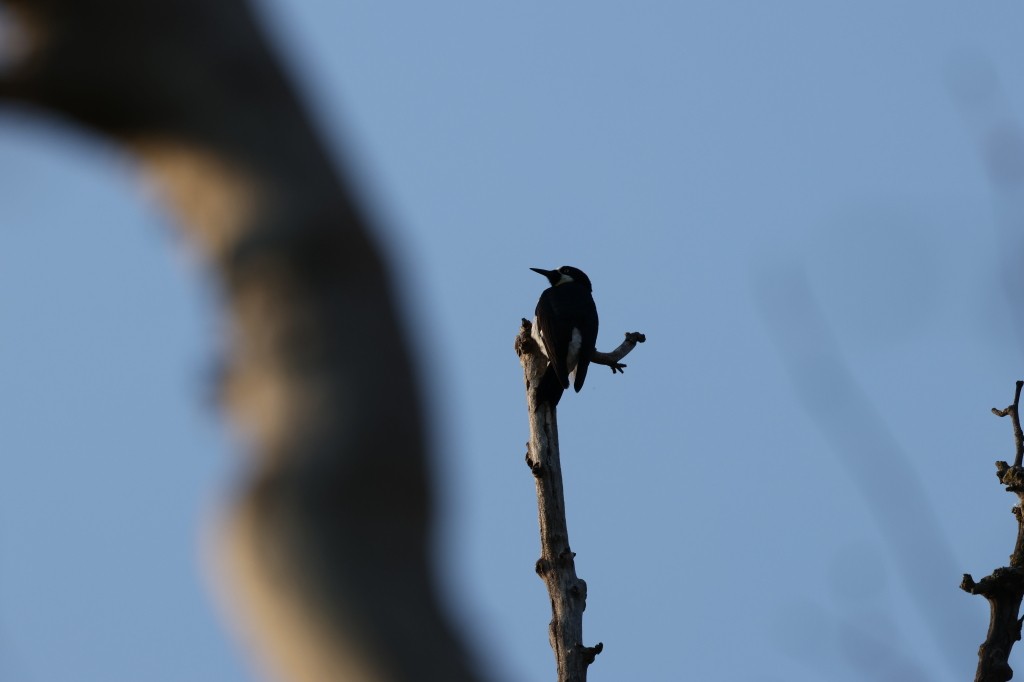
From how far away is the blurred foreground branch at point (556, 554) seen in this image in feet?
17.9

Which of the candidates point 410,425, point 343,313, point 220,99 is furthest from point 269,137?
point 410,425

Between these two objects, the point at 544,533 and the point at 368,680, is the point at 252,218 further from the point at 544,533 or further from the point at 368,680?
the point at 544,533

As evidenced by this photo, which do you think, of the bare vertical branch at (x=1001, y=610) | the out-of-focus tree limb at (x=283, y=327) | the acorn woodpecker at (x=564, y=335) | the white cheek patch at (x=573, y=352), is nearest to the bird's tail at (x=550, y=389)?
the acorn woodpecker at (x=564, y=335)

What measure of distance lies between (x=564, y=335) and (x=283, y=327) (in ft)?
22.3

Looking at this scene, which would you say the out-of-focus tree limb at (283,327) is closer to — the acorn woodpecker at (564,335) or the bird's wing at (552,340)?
the acorn woodpecker at (564,335)

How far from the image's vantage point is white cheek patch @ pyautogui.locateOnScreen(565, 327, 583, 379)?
27.3 ft

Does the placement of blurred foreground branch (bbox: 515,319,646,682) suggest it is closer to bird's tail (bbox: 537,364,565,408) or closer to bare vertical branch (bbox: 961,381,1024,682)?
bird's tail (bbox: 537,364,565,408)

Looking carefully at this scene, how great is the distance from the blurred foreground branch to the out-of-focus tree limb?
384cm


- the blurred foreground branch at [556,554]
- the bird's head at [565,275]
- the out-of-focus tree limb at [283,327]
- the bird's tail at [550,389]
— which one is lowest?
the out-of-focus tree limb at [283,327]

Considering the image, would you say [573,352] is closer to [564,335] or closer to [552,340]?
[564,335]

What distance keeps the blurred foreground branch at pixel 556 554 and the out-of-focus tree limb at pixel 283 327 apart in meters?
3.84

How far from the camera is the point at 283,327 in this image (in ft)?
5.91

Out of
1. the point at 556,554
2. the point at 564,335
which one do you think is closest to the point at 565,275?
the point at 564,335

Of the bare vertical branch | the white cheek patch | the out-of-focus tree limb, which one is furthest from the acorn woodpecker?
the out-of-focus tree limb
